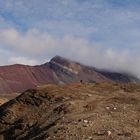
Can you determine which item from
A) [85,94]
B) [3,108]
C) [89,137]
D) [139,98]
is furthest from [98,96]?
[89,137]

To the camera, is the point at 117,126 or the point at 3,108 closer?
the point at 117,126

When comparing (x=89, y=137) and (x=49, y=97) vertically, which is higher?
(x=49, y=97)

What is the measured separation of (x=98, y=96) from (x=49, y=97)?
3.92m

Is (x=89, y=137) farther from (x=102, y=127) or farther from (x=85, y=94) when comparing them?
(x=85, y=94)

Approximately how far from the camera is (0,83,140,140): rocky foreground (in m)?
24.4

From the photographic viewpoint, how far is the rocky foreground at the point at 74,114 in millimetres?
24406

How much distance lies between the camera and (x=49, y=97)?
3534 centimetres

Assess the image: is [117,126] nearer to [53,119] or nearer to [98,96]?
[53,119]

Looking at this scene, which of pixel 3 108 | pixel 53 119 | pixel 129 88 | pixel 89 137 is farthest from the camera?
pixel 129 88

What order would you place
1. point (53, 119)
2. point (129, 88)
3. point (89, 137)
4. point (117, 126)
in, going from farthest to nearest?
1. point (129, 88)
2. point (53, 119)
3. point (117, 126)
4. point (89, 137)

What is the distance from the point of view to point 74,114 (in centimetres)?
2875

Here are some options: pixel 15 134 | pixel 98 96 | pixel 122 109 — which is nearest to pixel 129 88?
pixel 98 96

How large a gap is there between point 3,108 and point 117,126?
48.3ft

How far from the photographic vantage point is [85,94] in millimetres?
35750
